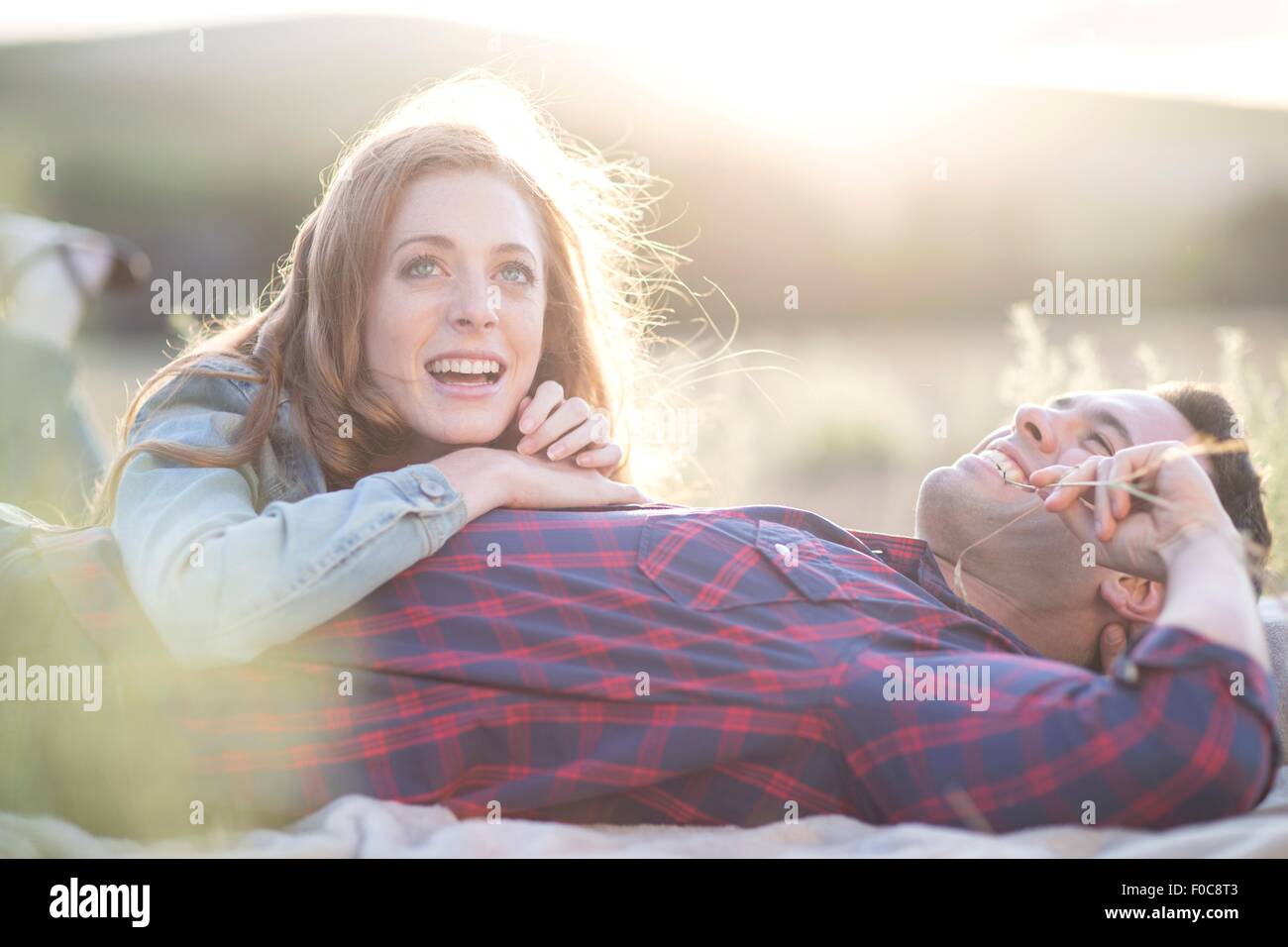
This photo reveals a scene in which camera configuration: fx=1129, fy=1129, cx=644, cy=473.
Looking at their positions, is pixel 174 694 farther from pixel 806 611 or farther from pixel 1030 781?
pixel 1030 781

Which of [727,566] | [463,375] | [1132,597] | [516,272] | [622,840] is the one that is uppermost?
[516,272]

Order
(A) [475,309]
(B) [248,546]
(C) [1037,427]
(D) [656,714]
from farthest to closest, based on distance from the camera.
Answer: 1. (C) [1037,427]
2. (A) [475,309]
3. (D) [656,714]
4. (B) [248,546]

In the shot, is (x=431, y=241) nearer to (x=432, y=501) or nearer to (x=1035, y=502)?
(x=432, y=501)

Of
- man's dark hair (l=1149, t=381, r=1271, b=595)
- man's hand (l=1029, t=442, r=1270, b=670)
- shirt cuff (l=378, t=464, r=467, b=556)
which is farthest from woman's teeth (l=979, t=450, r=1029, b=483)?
shirt cuff (l=378, t=464, r=467, b=556)

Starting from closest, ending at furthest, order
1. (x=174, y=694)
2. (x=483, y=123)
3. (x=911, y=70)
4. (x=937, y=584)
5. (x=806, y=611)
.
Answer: (x=174, y=694) → (x=806, y=611) → (x=937, y=584) → (x=483, y=123) → (x=911, y=70)

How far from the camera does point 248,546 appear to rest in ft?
6.40

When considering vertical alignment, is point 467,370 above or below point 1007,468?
above

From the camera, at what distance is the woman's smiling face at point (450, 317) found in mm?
2582

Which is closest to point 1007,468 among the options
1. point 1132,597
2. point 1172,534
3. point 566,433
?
point 1132,597

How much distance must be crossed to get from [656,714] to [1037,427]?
122 centimetres

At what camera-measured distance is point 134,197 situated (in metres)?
12.0

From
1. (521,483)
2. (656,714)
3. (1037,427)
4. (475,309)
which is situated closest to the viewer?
(656,714)
